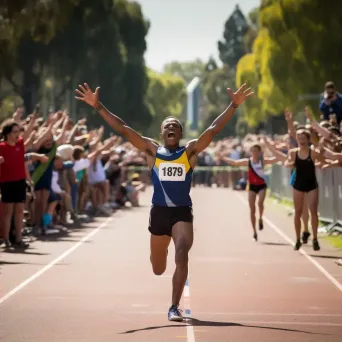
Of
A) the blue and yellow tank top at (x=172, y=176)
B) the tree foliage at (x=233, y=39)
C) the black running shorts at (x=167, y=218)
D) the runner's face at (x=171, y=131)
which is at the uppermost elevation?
the tree foliage at (x=233, y=39)

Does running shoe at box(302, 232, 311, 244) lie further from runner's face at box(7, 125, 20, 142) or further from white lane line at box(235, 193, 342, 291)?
runner's face at box(7, 125, 20, 142)

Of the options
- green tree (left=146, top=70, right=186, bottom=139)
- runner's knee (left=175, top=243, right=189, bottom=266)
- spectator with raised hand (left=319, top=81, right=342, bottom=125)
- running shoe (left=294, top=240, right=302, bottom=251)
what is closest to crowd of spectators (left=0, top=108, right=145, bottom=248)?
running shoe (left=294, top=240, right=302, bottom=251)

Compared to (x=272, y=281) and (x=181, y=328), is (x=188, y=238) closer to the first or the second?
(x=181, y=328)

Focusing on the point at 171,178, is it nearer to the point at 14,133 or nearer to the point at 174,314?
the point at 174,314

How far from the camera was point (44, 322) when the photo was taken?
15312 mm

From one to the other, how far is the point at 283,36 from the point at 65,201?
35.9m

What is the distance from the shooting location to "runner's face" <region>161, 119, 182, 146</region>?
625 inches

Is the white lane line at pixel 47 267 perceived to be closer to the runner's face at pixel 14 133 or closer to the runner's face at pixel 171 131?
the runner's face at pixel 14 133

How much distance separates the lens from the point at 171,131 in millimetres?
15883

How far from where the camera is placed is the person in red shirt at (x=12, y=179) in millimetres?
25234

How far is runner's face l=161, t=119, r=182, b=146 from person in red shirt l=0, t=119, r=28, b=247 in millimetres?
9294

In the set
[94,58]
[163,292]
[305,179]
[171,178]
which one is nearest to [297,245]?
[305,179]

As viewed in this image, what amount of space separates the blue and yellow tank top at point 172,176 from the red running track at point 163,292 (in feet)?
4.00

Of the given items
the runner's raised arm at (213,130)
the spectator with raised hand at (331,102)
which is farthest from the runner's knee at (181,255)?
the spectator with raised hand at (331,102)
